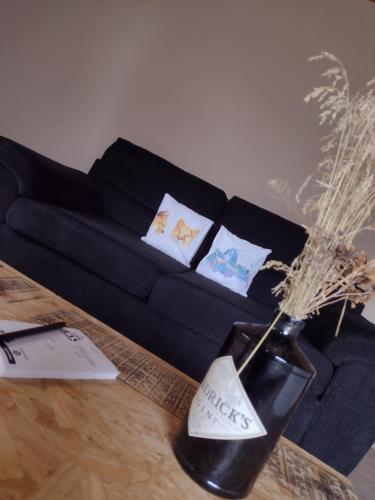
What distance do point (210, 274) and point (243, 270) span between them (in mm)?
166

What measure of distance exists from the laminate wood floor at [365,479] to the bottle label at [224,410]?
1.45 m

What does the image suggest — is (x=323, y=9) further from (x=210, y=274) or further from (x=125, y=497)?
(x=125, y=497)

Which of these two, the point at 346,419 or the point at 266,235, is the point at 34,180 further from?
the point at 346,419

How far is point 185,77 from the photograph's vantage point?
9.34 ft

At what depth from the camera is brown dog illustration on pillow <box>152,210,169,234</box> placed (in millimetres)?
2186

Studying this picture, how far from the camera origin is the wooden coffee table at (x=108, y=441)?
479 millimetres

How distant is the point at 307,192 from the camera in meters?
2.62

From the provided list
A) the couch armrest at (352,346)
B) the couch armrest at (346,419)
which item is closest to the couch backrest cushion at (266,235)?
the couch armrest at (352,346)

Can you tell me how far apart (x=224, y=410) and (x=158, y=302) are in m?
1.17

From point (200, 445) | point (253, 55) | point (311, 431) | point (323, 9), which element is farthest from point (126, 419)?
point (323, 9)

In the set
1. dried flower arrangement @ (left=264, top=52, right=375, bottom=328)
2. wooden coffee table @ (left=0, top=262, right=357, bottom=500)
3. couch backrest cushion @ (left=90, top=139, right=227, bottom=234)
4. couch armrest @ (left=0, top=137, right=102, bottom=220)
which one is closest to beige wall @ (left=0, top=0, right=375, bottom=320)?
couch backrest cushion @ (left=90, top=139, right=227, bottom=234)

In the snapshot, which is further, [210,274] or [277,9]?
[277,9]

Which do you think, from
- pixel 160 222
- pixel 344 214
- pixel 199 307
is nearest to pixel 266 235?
pixel 160 222

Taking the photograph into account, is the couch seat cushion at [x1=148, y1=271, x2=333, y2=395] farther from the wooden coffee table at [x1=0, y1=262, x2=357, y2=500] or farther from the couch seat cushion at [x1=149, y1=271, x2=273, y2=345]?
the wooden coffee table at [x1=0, y1=262, x2=357, y2=500]
